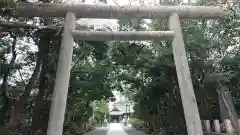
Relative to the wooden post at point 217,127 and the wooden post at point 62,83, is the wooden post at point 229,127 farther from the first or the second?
the wooden post at point 62,83

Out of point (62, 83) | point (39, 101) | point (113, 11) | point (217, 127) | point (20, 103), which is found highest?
point (113, 11)

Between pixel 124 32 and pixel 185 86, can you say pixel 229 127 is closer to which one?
pixel 185 86

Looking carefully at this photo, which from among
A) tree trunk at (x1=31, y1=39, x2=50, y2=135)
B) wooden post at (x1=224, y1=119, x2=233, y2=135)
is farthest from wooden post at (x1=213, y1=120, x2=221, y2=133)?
tree trunk at (x1=31, y1=39, x2=50, y2=135)

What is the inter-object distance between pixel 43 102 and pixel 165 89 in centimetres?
490

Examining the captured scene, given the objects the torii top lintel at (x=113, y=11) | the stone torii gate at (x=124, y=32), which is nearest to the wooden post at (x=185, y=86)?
the stone torii gate at (x=124, y=32)

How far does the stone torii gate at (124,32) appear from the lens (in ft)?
19.3

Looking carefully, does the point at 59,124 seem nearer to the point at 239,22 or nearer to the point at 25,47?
the point at 25,47

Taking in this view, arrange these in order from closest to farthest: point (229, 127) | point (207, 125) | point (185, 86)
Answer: point (185, 86) < point (229, 127) < point (207, 125)

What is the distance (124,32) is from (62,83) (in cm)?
206

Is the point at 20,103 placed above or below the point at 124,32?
below

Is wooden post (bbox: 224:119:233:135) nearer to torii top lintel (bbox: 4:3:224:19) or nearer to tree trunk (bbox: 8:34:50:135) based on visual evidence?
torii top lintel (bbox: 4:3:224:19)

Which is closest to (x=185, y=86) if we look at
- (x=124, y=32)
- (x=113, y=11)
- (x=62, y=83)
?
(x=124, y=32)

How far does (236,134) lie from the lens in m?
6.45

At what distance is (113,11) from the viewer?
6.51 m
